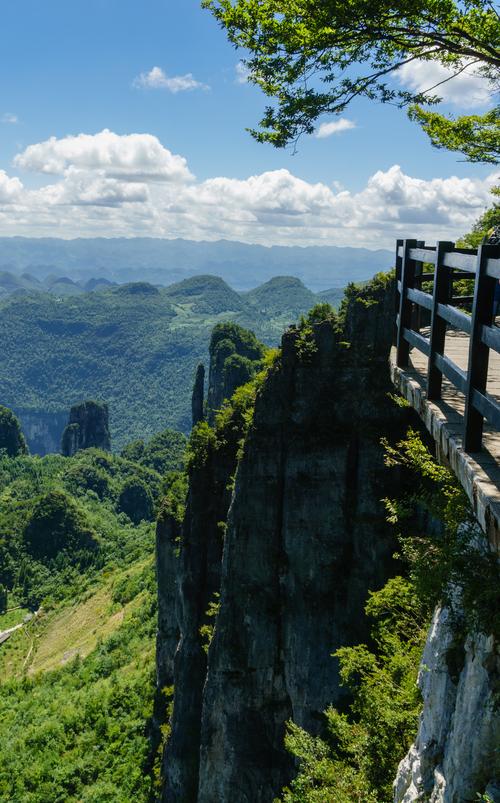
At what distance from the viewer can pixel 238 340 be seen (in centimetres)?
9150

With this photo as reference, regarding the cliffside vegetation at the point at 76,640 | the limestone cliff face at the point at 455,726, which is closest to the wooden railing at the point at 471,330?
the limestone cliff face at the point at 455,726

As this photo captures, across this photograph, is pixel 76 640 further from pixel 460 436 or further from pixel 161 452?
pixel 161 452

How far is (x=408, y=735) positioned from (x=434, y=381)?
7.46m

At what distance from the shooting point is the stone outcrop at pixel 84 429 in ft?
506

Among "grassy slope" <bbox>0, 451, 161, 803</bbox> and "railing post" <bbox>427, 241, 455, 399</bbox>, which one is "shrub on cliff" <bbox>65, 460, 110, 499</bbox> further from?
"railing post" <bbox>427, 241, 455, 399</bbox>

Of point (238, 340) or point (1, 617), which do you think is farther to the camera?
point (238, 340)

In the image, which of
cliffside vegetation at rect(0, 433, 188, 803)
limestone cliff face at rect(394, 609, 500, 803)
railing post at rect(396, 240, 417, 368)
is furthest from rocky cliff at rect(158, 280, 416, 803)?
cliffside vegetation at rect(0, 433, 188, 803)

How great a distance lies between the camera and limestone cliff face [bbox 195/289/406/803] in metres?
17.8

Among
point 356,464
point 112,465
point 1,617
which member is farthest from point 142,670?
Result: point 112,465

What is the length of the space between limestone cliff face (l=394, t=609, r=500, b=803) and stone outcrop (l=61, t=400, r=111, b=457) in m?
151

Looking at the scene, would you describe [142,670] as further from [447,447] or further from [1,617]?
[1,617]

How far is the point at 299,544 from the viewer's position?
61.2ft

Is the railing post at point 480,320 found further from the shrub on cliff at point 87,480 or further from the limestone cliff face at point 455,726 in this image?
the shrub on cliff at point 87,480

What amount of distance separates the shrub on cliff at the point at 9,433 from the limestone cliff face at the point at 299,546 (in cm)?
13536
